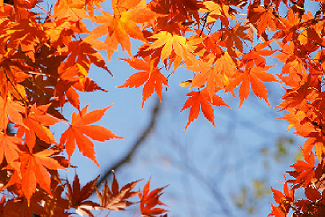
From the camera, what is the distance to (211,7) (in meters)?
1.14

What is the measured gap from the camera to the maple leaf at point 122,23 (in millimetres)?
1023

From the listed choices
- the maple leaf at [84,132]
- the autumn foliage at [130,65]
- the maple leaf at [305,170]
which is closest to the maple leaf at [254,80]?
the autumn foliage at [130,65]

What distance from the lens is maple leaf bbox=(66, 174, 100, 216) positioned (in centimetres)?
159

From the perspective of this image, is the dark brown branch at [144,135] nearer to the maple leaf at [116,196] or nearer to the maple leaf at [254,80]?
the maple leaf at [116,196]

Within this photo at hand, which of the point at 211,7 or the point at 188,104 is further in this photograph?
the point at 188,104

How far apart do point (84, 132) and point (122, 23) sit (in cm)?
45

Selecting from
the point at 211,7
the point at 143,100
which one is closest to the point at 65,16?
the point at 143,100

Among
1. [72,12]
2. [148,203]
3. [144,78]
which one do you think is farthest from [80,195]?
[72,12]

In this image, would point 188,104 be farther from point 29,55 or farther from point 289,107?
point 29,55

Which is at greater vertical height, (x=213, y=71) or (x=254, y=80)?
(x=254, y=80)

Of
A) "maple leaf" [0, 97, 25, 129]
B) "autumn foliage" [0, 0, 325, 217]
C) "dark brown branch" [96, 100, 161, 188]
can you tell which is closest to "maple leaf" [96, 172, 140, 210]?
"autumn foliage" [0, 0, 325, 217]

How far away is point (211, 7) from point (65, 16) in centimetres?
58

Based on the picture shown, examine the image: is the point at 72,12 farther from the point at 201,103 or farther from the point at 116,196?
the point at 116,196

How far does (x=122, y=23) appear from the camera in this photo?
42.0 inches
